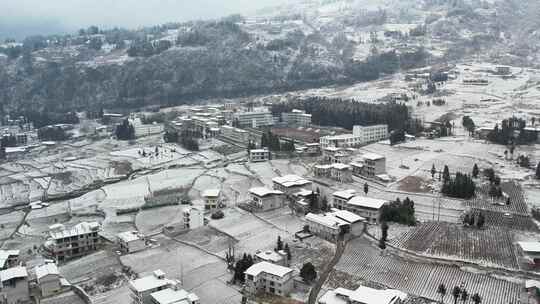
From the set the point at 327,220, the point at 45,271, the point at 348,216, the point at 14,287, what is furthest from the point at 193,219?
the point at 14,287

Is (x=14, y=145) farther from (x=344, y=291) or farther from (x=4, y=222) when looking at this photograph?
(x=344, y=291)

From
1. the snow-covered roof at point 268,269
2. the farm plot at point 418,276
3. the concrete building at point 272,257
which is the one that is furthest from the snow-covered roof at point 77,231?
the farm plot at point 418,276

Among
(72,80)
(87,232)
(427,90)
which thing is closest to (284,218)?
(87,232)

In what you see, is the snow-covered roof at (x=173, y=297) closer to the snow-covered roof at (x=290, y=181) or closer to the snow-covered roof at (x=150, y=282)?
the snow-covered roof at (x=150, y=282)

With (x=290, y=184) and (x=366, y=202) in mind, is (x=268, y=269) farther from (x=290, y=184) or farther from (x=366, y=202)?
(x=290, y=184)

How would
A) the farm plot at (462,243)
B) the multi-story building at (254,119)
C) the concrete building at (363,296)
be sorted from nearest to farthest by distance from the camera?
the concrete building at (363,296)
the farm plot at (462,243)
the multi-story building at (254,119)

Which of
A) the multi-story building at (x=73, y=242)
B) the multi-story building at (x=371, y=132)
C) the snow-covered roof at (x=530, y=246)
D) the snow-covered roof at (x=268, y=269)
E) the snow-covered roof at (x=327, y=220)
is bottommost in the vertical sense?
the multi-story building at (x=73, y=242)
